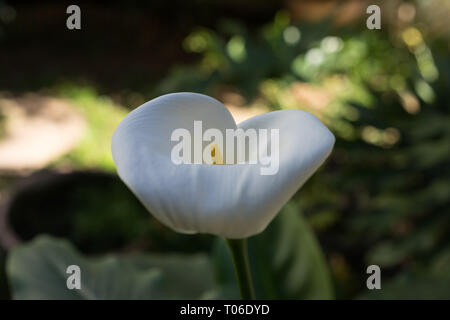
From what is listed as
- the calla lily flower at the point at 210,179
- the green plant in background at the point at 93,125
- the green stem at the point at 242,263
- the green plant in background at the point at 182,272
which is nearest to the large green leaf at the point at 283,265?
the green plant in background at the point at 182,272

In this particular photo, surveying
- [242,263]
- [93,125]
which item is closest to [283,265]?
[242,263]

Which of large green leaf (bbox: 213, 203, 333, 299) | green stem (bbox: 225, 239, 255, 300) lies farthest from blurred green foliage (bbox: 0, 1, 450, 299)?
green stem (bbox: 225, 239, 255, 300)

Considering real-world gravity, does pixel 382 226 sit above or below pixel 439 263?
above

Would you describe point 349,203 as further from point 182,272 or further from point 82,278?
point 82,278

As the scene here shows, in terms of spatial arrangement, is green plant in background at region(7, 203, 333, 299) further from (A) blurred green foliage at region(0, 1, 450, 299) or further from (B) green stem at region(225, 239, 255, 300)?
(B) green stem at region(225, 239, 255, 300)

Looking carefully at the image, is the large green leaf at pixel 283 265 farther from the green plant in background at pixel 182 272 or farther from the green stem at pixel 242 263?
the green stem at pixel 242 263
